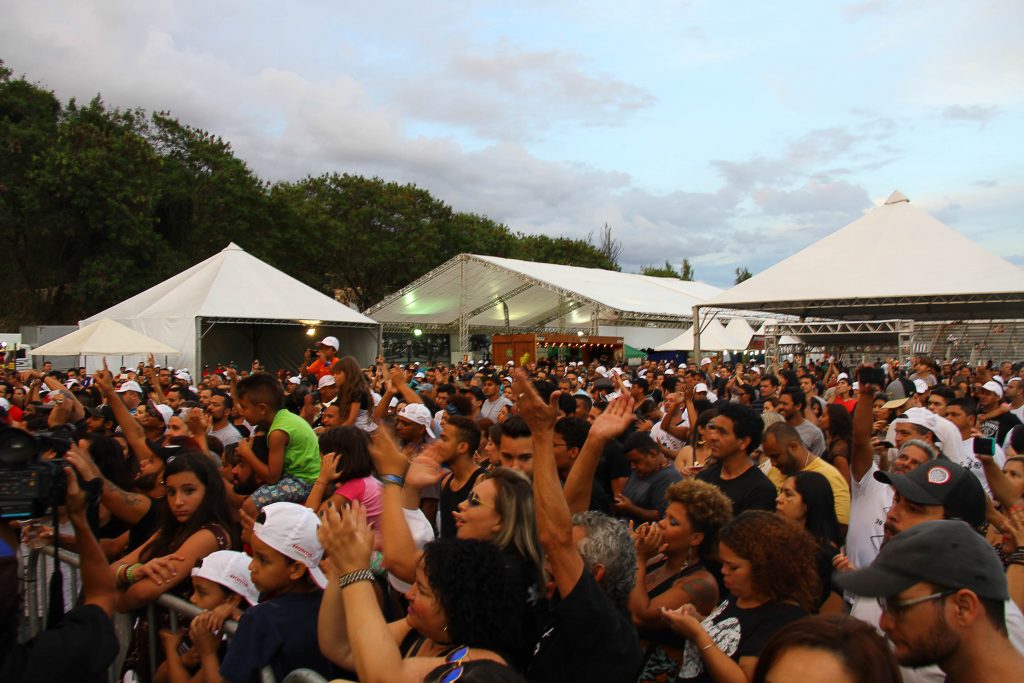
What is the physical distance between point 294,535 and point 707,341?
1169 inches

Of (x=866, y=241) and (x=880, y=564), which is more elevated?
(x=866, y=241)

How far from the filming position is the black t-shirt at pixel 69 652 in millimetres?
2020

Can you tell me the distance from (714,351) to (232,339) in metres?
18.9

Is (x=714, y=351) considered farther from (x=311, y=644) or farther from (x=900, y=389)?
(x=311, y=644)

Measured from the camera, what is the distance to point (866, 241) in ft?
74.3

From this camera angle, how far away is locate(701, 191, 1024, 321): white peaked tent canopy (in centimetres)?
2002

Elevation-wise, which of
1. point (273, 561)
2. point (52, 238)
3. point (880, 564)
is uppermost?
point (52, 238)

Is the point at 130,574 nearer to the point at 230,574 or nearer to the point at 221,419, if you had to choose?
the point at 230,574

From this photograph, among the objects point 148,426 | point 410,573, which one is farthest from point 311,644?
point 148,426

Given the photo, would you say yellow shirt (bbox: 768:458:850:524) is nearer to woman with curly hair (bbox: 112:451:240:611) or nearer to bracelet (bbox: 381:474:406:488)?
bracelet (bbox: 381:474:406:488)

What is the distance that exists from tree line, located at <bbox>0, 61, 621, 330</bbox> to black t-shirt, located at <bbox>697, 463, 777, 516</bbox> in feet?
94.3

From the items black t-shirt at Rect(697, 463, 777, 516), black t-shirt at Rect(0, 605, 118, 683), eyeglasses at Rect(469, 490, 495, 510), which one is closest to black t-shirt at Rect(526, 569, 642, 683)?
eyeglasses at Rect(469, 490, 495, 510)

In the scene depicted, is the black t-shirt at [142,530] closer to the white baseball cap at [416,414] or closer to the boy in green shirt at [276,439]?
the boy in green shirt at [276,439]

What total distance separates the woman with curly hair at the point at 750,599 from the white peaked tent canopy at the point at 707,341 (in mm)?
27289
